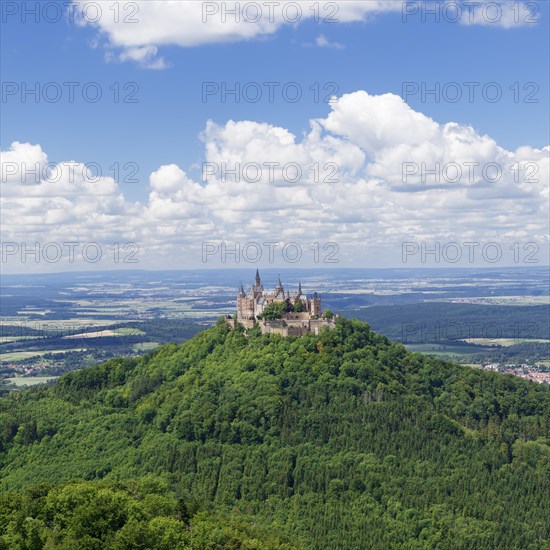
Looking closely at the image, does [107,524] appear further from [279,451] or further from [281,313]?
[281,313]

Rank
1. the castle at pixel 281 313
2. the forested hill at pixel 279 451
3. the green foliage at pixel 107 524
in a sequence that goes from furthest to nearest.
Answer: the castle at pixel 281 313
the forested hill at pixel 279 451
the green foliage at pixel 107 524

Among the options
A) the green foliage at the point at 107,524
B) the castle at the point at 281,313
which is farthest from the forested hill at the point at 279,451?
the castle at the point at 281,313

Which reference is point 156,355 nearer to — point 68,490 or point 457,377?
point 457,377

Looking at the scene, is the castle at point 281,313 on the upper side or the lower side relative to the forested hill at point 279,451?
upper

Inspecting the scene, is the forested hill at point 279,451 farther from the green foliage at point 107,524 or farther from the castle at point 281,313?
the castle at point 281,313

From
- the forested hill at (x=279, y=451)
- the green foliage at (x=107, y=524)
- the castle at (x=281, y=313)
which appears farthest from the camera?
the castle at (x=281, y=313)

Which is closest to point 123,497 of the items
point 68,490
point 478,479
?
point 68,490

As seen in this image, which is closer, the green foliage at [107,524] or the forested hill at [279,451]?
the green foliage at [107,524]
